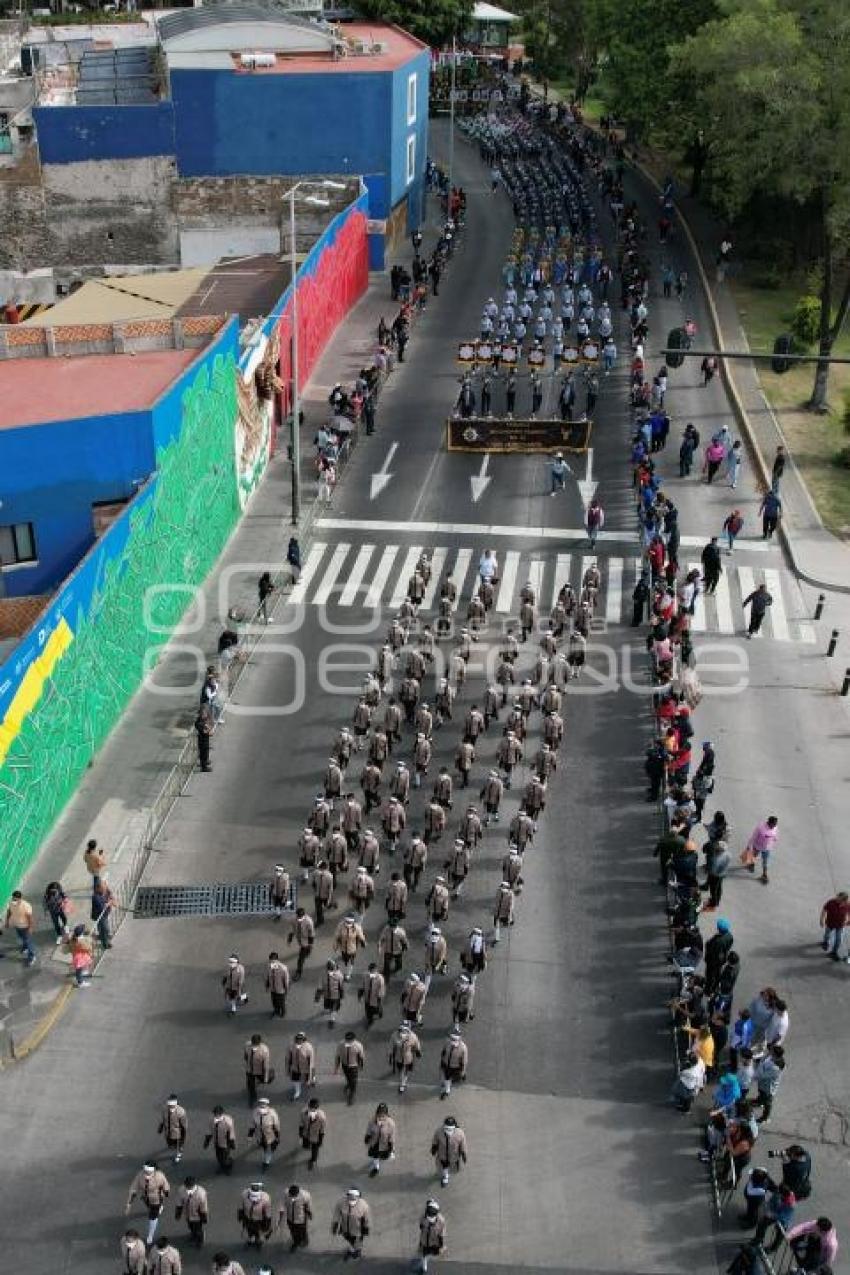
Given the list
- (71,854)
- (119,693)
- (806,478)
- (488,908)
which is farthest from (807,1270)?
(806,478)

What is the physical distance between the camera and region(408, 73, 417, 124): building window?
57.7 meters

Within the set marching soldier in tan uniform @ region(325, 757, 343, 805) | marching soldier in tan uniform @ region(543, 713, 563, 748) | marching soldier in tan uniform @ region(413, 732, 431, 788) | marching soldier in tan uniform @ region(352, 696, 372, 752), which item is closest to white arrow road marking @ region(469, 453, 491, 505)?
marching soldier in tan uniform @ region(352, 696, 372, 752)

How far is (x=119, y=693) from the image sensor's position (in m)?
25.3

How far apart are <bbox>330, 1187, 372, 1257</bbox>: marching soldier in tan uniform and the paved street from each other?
0.53m

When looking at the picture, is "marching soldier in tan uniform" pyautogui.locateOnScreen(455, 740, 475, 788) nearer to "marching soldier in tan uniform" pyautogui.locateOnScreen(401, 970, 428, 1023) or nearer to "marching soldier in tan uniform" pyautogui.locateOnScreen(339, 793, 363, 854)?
"marching soldier in tan uniform" pyautogui.locateOnScreen(339, 793, 363, 854)

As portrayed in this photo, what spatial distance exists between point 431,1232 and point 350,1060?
2.68 meters

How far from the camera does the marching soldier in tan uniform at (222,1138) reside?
15875mm

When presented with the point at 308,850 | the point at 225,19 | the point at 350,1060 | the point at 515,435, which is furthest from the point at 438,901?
the point at 225,19

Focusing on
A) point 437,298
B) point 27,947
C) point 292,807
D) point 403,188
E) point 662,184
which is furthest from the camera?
point 662,184

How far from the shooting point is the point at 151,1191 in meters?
15.0

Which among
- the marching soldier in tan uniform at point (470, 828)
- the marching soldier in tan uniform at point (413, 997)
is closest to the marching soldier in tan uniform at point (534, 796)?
the marching soldier in tan uniform at point (470, 828)

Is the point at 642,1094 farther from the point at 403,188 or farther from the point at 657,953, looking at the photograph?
the point at 403,188

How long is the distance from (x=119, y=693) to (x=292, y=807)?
178 inches

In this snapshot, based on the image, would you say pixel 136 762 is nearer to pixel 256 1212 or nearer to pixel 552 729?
pixel 552 729
